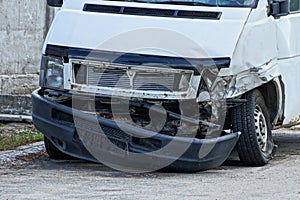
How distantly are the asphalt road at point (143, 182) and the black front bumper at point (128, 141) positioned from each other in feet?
0.48

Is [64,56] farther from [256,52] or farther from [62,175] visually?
[256,52]

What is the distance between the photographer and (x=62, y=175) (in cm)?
807

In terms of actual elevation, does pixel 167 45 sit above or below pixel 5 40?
above

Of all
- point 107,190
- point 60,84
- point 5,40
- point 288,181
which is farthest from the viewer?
point 5,40

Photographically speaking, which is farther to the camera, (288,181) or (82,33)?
(82,33)

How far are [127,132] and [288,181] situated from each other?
146 centimetres

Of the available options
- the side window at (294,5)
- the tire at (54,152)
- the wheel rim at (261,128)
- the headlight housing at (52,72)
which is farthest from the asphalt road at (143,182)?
the side window at (294,5)

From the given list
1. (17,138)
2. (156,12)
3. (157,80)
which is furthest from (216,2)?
(17,138)

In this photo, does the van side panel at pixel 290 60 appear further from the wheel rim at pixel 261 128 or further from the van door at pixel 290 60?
the wheel rim at pixel 261 128

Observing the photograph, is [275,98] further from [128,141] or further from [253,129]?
[128,141]

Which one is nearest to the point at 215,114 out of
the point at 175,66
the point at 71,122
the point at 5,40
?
the point at 175,66

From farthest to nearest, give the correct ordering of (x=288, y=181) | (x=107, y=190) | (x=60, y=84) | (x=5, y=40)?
(x=5, y=40)
(x=60, y=84)
(x=288, y=181)
(x=107, y=190)

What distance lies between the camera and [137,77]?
7.97 meters

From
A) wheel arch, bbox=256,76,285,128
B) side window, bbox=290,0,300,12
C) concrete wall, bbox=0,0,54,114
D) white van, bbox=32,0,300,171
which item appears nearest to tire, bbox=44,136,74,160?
white van, bbox=32,0,300,171
